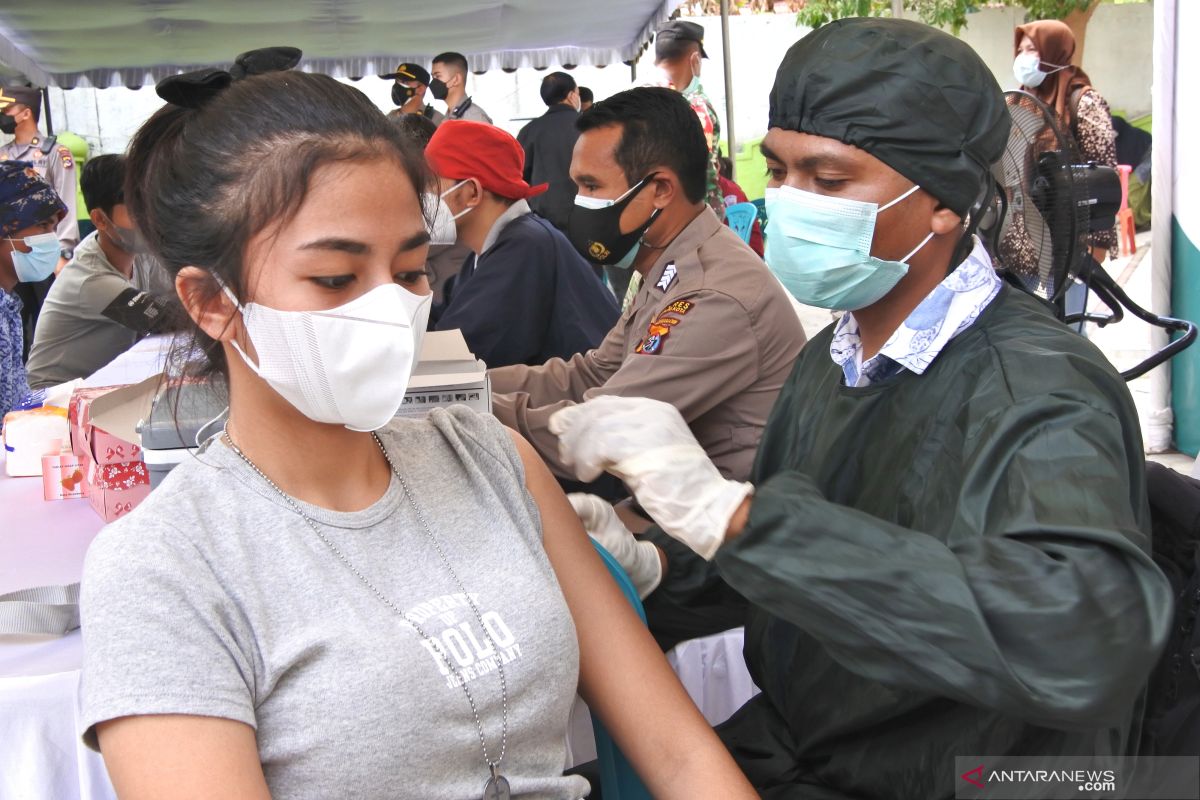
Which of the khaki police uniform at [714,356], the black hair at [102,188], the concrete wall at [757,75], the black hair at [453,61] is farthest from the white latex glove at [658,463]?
the concrete wall at [757,75]

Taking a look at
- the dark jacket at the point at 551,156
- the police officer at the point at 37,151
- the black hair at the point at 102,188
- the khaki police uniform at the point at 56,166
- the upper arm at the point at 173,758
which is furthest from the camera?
the khaki police uniform at the point at 56,166

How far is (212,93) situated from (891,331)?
995 mm

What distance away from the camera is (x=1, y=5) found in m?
6.70

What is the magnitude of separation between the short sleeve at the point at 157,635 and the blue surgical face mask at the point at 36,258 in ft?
11.6

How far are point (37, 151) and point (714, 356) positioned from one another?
25.3 feet

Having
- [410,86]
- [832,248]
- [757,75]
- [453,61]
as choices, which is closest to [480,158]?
[832,248]

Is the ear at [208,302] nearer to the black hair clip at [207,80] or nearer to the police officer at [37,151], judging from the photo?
the black hair clip at [207,80]

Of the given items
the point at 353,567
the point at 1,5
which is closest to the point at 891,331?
the point at 353,567

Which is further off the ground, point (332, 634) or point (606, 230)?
point (606, 230)

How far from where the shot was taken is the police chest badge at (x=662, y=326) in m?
2.51

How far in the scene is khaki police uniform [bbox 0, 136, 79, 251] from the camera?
27.5 feet

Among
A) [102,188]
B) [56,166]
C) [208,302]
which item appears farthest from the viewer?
[56,166]

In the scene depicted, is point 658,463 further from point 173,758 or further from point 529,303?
point 529,303

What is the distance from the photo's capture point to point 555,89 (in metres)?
7.94
